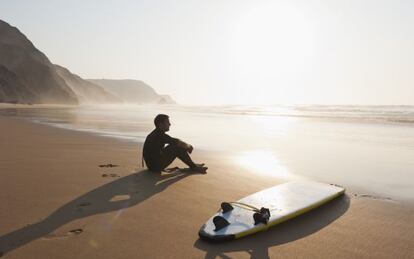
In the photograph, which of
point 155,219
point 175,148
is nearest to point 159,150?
point 175,148

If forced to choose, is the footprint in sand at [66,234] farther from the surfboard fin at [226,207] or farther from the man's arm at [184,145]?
the man's arm at [184,145]

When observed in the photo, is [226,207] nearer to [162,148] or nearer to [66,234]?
[66,234]

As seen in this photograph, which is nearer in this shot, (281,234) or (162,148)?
(281,234)

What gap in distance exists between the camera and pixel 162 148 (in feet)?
22.9

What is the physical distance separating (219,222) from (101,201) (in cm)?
190

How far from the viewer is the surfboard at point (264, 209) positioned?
3758 mm

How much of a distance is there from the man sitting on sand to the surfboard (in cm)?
215

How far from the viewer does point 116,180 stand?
6207 mm

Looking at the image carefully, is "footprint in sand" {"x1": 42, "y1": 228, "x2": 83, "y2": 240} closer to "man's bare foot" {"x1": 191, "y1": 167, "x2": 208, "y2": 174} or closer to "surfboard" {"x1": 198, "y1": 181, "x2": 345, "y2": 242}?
"surfboard" {"x1": 198, "y1": 181, "x2": 345, "y2": 242}

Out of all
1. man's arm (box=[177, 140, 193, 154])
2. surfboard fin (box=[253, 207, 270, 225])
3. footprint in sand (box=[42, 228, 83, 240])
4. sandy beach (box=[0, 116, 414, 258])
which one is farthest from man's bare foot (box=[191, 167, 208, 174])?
footprint in sand (box=[42, 228, 83, 240])

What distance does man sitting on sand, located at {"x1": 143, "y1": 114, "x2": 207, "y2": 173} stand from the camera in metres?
6.75

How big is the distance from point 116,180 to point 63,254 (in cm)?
299

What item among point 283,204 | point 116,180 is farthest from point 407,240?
point 116,180

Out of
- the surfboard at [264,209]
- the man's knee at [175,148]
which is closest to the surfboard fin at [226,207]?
the surfboard at [264,209]
